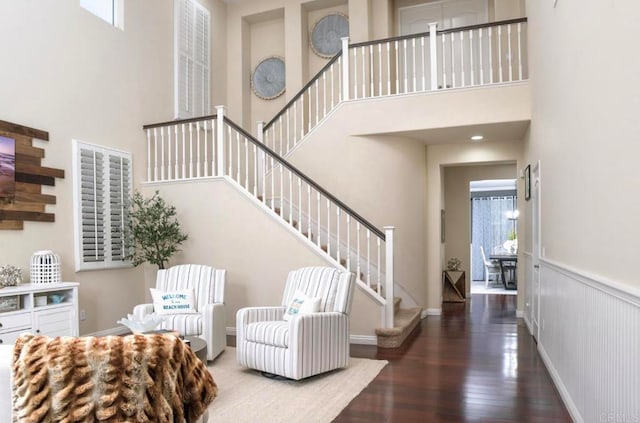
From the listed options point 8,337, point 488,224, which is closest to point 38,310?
point 8,337

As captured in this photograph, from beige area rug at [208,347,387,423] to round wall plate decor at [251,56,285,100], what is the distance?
5481 millimetres

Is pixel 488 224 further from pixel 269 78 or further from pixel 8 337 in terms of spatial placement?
pixel 8 337

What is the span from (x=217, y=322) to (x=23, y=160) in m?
2.52

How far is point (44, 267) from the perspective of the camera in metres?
4.48

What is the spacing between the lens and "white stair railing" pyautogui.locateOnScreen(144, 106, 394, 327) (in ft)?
17.6

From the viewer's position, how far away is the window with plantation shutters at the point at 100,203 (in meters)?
5.25

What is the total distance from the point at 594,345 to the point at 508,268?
8453 millimetres

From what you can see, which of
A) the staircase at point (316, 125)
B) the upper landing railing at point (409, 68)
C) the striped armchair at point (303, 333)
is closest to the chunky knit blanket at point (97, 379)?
the striped armchair at point (303, 333)

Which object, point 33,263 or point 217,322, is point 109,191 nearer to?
point 33,263

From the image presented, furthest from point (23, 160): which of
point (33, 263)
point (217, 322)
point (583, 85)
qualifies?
point (583, 85)

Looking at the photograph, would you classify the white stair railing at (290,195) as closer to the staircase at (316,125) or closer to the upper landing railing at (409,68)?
the staircase at (316,125)

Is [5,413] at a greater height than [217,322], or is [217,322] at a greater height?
[5,413]

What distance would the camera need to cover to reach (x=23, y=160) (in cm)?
462

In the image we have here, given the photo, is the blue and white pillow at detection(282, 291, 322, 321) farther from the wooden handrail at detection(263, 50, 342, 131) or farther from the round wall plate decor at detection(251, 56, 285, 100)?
the round wall plate decor at detection(251, 56, 285, 100)
